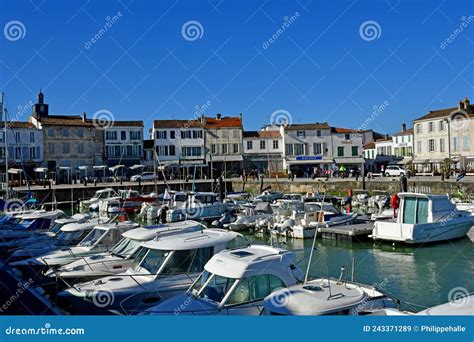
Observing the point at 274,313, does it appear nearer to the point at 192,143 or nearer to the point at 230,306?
the point at 230,306

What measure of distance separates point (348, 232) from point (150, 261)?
13.2m

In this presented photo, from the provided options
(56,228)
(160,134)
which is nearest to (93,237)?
(56,228)

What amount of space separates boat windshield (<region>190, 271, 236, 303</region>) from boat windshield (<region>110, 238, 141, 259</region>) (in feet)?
16.4

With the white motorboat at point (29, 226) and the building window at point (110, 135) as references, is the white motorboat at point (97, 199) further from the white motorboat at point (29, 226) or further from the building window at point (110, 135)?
the building window at point (110, 135)

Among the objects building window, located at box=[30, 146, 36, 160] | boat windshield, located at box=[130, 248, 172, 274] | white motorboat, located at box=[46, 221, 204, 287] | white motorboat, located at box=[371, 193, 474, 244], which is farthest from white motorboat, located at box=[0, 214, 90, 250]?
building window, located at box=[30, 146, 36, 160]

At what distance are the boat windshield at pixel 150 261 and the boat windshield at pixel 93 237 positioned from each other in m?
4.88

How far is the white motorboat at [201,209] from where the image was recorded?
31922mm

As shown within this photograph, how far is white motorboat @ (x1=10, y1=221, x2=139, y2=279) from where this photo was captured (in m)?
15.6

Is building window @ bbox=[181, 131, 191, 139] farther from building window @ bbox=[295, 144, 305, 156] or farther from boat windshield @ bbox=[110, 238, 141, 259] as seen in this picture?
boat windshield @ bbox=[110, 238, 141, 259]

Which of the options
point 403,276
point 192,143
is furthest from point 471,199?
point 192,143

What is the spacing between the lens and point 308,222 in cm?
2584

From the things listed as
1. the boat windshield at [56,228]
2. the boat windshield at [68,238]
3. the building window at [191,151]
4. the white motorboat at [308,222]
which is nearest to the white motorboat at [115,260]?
the boat windshield at [68,238]

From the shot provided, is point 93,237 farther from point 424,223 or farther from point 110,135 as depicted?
point 110,135

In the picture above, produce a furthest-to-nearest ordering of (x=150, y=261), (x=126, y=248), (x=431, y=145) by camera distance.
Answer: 1. (x=431, y=145)
2. (x=126, y=248)
3. (x=150, y=261)
